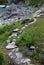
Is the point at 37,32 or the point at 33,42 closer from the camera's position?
the point at 33,42

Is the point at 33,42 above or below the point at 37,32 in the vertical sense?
above

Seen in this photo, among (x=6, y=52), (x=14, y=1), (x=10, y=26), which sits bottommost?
(x=14, y=1)

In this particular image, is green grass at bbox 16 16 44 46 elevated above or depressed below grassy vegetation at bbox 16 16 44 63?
below

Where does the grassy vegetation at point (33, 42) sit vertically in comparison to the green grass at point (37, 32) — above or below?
above

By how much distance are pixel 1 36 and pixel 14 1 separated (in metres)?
17.8

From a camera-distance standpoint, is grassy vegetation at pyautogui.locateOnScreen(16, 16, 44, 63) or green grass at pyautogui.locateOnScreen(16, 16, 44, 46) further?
green grass at pyautogui.locateOnScreen(16, 16, 44, 46)

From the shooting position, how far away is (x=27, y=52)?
31.5ft

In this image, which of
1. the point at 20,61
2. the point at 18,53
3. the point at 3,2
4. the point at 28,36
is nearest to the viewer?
the point at 20,61

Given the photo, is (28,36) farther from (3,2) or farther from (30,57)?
(3,2)

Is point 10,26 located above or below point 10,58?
below

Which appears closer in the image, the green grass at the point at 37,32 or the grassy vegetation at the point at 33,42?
the grassy vegetation at the point at 33,42

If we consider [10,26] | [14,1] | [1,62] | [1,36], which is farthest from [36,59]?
[14,1]

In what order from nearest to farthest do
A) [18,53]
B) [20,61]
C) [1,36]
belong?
1. [20,61]
2. [18,53]
3. [1,36]

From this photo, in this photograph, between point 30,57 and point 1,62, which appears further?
point 30,57
